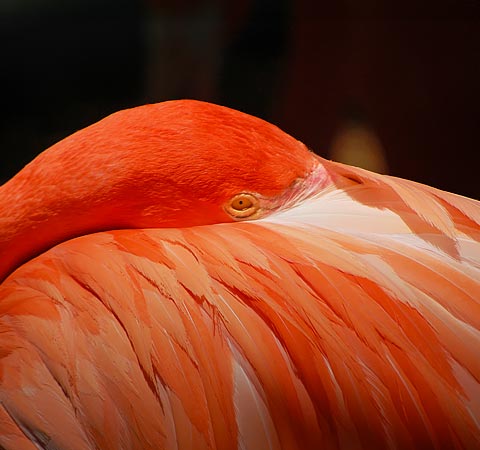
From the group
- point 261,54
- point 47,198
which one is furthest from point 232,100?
point 47,198

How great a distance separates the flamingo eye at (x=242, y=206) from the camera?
2.42 feet

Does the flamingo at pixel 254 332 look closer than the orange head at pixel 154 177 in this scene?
Yes

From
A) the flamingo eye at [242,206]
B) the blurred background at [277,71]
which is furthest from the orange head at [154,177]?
the blurred background at [277,71]

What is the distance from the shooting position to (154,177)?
729 millimetres

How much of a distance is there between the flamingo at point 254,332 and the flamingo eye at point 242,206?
0.02m

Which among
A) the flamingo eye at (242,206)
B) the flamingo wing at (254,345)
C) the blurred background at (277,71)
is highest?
the blurred background at (277,71)

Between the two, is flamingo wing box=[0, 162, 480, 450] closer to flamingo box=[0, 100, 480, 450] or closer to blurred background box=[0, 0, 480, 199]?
flamingo box=[0, 100, 480, 450]

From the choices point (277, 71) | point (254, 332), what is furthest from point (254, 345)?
point (277, 71)

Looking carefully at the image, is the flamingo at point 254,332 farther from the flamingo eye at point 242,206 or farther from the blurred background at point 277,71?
the blurred background at point 277,71

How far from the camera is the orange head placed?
730 mm

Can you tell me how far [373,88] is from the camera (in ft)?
3.65

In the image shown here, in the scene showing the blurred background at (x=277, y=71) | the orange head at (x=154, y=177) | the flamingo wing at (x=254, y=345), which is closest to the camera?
the flamingo wing at (x=254, y=345)

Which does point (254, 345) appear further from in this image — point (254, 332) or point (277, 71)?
point (277, 71)

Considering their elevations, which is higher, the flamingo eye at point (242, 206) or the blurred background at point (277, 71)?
the blurred background at point (277, 71)
